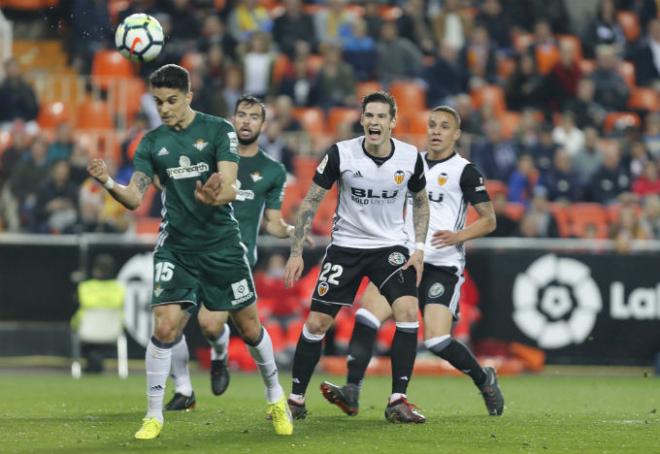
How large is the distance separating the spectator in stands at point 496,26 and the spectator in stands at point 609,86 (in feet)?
6.04

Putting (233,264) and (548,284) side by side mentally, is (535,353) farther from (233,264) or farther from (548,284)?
(233,264)

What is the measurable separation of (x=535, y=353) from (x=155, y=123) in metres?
6.90

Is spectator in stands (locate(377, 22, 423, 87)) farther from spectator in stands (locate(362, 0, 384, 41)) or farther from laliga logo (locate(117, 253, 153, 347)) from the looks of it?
laliga logo (locate(117, 253, 153, 347))

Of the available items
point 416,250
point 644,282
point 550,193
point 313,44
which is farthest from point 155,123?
point 416,250

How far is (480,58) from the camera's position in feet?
79.4

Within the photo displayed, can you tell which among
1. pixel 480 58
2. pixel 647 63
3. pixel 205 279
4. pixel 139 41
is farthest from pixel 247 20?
pixel 205 279

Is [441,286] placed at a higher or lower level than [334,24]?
lower

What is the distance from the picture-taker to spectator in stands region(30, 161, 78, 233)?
1789cm

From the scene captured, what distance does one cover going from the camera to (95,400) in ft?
40.5

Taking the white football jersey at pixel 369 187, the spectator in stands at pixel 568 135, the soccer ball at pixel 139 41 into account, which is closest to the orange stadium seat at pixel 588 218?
the spectator in stands at pixel 568 135

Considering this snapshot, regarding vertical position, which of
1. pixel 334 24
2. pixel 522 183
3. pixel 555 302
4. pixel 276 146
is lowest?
pixel 555 302

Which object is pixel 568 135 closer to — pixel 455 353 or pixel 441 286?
pixel 441 286

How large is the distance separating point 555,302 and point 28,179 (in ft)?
24.0

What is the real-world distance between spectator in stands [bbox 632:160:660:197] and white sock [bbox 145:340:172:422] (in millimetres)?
13586
